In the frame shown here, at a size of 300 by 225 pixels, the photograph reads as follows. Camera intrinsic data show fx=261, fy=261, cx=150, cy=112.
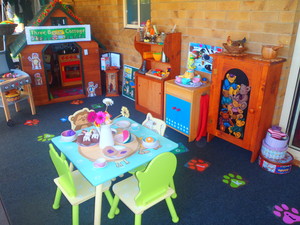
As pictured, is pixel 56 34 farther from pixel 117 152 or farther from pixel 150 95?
pixel 117 152

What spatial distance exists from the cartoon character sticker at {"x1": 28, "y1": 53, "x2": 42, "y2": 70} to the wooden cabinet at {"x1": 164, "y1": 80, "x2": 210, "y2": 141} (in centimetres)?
280

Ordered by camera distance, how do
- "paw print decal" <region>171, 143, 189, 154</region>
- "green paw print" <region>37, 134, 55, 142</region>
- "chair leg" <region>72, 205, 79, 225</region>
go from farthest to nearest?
1. "green paw print" <region>37, 134, 55, 142</region>
2. "paw print decal" <region>171, 143, 189, 154</region>
3. "chair leg" <region>72, 205, 79, 225</region>

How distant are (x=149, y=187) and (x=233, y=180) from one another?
1.46m

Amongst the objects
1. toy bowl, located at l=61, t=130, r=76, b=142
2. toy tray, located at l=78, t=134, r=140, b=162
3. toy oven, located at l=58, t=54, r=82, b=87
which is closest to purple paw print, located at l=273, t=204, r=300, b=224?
toy tray, located at l=78, t=134, r=140, b=162

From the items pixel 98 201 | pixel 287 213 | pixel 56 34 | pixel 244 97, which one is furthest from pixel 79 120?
pixel 56 34

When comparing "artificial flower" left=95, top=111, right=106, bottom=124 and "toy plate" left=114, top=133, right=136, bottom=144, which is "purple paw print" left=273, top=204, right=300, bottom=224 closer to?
"toy plate" left=114, top=133, right=136, bottom=144

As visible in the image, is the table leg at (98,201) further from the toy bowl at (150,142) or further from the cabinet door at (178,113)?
the cabinet door at (178,113)

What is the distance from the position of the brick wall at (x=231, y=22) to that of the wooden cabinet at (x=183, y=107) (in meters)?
0.68

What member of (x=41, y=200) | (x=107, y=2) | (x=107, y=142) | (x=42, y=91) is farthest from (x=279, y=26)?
(x=42, y=91)

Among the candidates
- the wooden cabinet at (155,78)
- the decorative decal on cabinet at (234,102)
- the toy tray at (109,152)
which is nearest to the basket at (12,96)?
the wooden cabinet at (155,78)

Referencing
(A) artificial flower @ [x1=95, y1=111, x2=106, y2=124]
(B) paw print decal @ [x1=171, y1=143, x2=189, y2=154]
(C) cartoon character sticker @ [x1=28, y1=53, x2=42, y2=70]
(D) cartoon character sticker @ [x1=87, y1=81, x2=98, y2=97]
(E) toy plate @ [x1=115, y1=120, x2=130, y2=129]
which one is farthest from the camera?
(D) cartoon character sticker @ [x1=87, y1=81, x2=98, y2=97]

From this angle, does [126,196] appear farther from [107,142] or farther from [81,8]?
[81,8]

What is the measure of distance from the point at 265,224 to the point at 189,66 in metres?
2.54

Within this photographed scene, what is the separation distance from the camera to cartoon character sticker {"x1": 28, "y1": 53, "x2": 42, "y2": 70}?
5199mm
